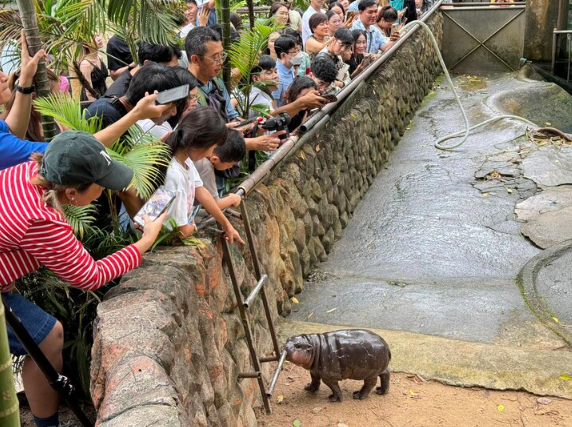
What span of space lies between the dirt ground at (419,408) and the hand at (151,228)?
6.00 ft

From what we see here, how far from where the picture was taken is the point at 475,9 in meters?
16.8

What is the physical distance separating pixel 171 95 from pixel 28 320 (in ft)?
4.27

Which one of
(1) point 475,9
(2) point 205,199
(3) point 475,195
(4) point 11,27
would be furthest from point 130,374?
(1) point 475,9

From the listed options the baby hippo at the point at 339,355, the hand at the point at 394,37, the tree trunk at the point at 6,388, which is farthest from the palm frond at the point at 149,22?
the hand at the point at 394,37

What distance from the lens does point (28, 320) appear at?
9.91 feet

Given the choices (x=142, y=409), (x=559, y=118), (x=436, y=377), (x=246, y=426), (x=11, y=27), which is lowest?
(x=559, y=118)

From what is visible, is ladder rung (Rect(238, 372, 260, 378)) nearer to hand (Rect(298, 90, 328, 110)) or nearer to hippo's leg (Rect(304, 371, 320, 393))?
hippo's leg (Rect(304, 371, 320, 393))

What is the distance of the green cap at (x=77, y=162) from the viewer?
2695 millimetres

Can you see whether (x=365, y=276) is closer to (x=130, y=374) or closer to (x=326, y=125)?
(x=326, y=125)

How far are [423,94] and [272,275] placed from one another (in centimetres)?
893

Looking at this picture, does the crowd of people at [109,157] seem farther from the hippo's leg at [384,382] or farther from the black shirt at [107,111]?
the hippo's leg at [384,382]

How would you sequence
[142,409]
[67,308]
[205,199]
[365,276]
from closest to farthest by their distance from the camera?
1. [142,409]
2. [67,308]
3. [205,199]
4. [365,276]

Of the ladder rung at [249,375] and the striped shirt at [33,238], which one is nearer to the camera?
the striped shirt at [33,238]

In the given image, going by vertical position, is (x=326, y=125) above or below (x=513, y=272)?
above
